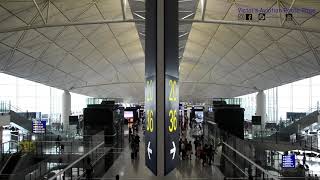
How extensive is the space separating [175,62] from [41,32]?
2718cm

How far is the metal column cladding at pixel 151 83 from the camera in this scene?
7250 millimetres

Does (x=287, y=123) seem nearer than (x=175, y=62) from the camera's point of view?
No

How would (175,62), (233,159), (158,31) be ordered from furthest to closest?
(233,159) → (175,62) → (158,31)

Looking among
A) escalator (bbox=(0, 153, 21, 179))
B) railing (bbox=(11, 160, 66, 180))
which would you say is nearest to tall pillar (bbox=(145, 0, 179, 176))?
railing (bbox=(11, 160, 66, 180))

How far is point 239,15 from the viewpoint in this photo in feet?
91.7

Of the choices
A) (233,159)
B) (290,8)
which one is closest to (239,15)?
(290,8)

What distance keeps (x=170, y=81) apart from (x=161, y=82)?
0.38 meters

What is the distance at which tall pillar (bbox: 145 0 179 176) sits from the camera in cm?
717

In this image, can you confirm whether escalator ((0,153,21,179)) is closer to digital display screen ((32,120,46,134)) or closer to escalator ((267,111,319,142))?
digital display screen ((32,120,46,134))

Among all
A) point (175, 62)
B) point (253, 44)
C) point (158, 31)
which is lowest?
point (175, 62)

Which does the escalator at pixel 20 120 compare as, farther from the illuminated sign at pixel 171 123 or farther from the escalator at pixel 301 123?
the illuminated sign at pixel 171 123

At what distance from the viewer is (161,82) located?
7.16m

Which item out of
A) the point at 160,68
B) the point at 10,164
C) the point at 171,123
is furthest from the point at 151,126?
the point at 10,164

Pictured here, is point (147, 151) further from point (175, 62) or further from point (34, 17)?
point (34, 17)
